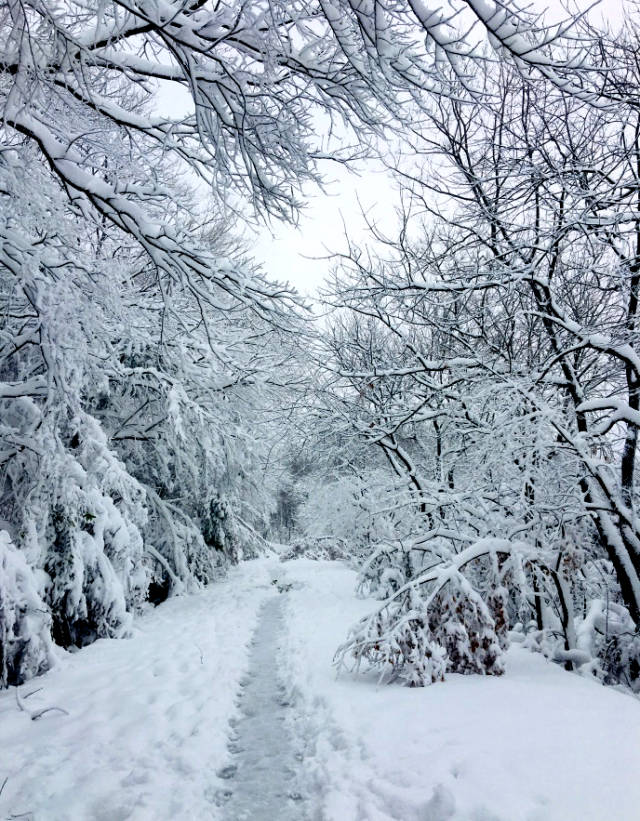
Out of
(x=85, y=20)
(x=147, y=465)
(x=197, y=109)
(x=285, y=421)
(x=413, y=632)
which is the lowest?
(x=413, y=632)

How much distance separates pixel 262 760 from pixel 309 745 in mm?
457

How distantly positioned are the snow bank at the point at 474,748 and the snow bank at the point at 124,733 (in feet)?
3.14

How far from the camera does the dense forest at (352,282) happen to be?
116 inches

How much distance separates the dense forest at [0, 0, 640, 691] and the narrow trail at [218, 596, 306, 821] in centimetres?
124

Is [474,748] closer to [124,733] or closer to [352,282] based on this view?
[124,733]

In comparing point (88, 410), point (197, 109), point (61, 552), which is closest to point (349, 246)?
point (197, 109)

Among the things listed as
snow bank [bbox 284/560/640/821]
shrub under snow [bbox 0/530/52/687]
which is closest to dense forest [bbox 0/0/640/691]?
shrub under snow [bbox 0/530/52/687]

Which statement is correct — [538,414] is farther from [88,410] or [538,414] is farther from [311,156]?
[88,410]

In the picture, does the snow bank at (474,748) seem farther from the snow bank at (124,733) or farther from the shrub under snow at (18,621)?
the shrub under snow at (18,621)

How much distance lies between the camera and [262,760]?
4.57 meters

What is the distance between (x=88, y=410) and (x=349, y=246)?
309 inches

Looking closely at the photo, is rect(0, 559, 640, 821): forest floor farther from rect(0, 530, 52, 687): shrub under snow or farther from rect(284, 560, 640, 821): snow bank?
rect(0, 530, 52, 687): shrub under snow

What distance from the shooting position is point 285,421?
35.7 ft

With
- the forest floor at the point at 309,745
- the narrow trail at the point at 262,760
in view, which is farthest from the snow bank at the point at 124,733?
the narrow trail at the point at 262,760
